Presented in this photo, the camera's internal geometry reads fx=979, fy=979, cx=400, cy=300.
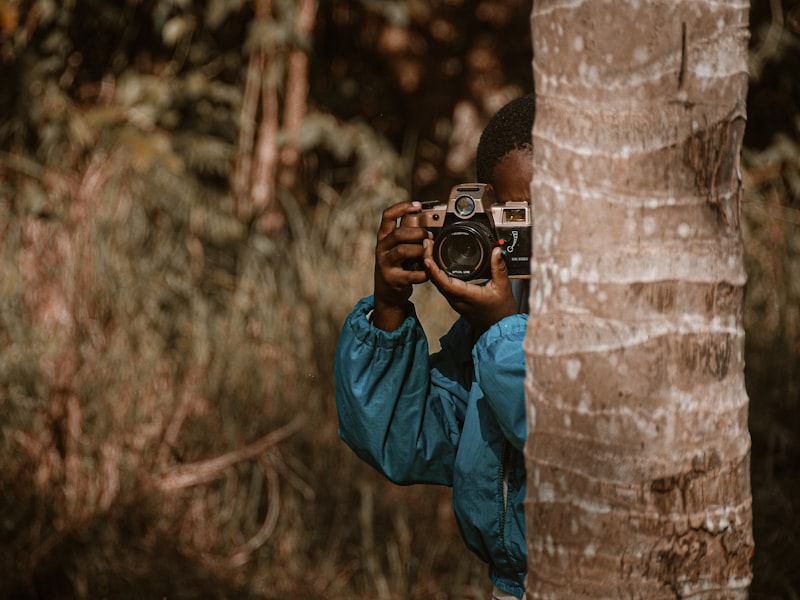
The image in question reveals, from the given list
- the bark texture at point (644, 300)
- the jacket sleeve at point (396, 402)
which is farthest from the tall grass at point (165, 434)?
the bark texture at point (644, 300)

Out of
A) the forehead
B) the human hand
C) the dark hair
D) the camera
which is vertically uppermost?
the dark hair

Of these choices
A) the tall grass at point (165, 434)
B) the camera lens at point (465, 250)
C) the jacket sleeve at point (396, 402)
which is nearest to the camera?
the camera lens at point (465, 250)

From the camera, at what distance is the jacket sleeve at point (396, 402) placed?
172cm

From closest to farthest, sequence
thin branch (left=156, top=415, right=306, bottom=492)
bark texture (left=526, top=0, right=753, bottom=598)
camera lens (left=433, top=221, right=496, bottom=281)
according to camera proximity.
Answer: bark texture (left=526, top=0, right=753, bottom=598) → camera lens (left=433, top=221, right=496, bottom=281) → thin branch (left=156, top=415, right=306, bottom=492)

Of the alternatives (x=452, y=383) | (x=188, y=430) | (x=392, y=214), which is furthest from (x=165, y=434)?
(x=392, y=214)

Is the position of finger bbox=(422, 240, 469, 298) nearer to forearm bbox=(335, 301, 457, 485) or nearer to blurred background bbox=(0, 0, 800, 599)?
forearm bbox=(335, 301, 457, 485)

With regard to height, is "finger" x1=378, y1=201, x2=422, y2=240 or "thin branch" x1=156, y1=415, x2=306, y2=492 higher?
"finger" x1=378, y1=201, x2=422, y2=240

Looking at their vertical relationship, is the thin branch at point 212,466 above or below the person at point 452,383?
below

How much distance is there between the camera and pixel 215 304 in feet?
14.5

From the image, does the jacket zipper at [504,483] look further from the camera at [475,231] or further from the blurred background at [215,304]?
the blurred background at [215,304]

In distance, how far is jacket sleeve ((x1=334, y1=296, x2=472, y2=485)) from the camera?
1725 mm

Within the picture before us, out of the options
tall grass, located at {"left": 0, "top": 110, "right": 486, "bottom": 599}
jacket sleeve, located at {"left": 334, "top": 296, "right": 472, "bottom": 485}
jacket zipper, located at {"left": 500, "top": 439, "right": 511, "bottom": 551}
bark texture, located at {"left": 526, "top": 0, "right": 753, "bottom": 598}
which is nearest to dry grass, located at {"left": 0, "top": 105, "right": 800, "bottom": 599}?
tall grass, located at {"left": 0, "top": 110, "right": 486, "bottom": 599}

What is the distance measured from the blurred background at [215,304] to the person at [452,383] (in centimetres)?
164

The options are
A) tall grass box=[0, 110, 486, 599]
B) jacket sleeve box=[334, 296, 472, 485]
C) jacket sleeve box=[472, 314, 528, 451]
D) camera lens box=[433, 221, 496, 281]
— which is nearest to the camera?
jacket sleeve box=[472, 314, 528, 451]
